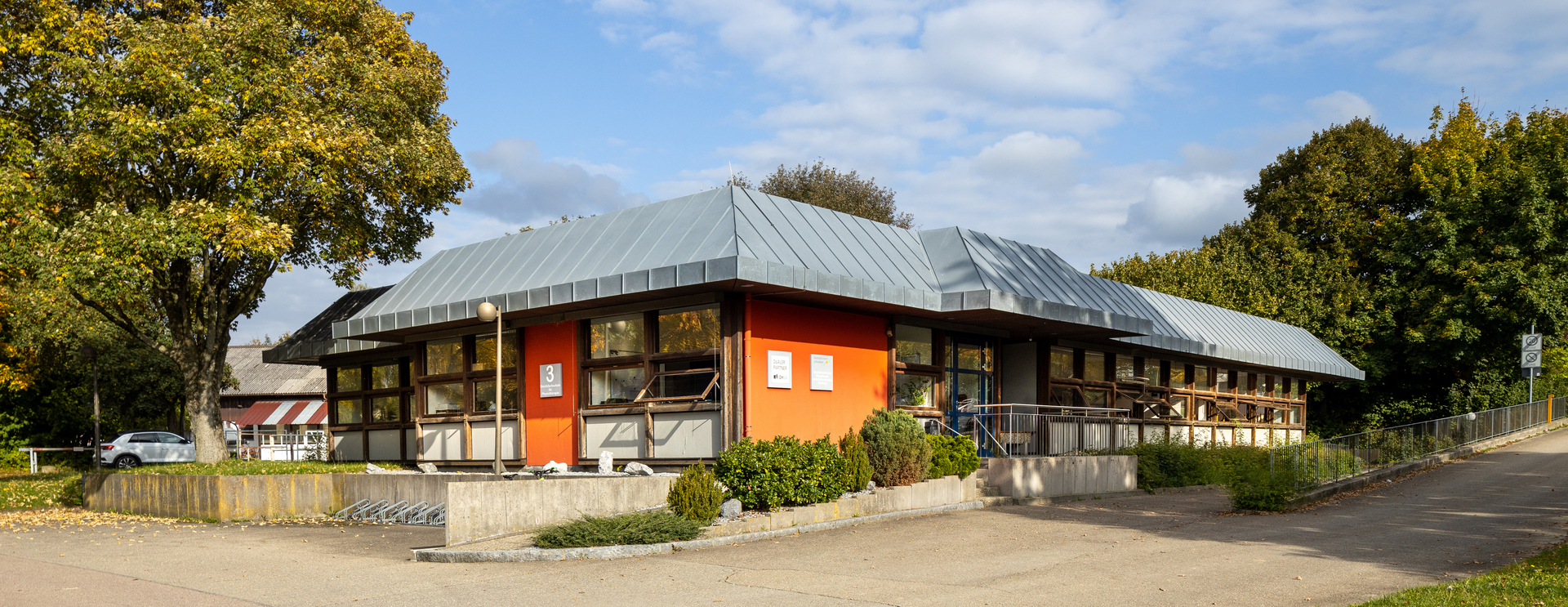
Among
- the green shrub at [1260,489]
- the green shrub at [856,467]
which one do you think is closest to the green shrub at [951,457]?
the green shrub at [856,467]

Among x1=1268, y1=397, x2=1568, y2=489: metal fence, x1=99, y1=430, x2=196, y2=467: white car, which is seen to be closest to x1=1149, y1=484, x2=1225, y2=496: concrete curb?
x1=1268, y1=397, x2=1568, y2=489: metal fence

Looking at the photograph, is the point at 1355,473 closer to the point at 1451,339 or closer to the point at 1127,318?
the point at 1127,318

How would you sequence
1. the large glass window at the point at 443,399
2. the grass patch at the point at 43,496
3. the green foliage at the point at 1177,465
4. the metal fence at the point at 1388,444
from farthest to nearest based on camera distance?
the grass patch at the point at 43,496
the large glass window at the point at 443,399
the green foliage at the point at 1177,465
the metal fence at the point at 1388,444

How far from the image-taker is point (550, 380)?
718 inches

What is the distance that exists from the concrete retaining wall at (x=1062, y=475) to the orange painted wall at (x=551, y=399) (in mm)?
6616

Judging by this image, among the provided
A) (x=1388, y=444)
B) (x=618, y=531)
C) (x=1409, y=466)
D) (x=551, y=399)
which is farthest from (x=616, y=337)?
(x=1409, y=466)

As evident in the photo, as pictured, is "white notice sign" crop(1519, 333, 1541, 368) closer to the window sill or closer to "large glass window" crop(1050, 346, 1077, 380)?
"large glass window" crop(1050, 346, 1077, 380)

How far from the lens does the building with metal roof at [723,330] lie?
15820mm

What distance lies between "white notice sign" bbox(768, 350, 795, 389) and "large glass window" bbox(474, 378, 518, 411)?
5227mm

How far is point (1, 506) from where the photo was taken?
21.1m

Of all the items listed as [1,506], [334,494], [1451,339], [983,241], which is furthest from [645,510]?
[1451,339]

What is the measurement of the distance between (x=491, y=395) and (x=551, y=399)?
2.01 metres

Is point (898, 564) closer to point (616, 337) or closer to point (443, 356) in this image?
point (616, 337)

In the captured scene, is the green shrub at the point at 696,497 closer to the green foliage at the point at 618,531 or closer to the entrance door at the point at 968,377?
the green foliage at the point at 618,531
